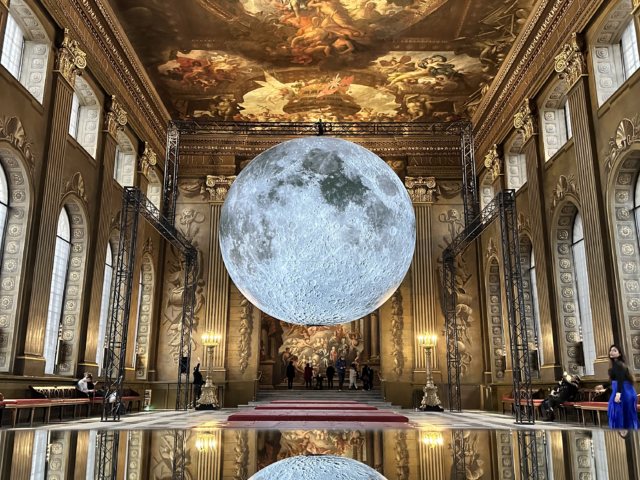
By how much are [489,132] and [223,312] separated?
37.7 ft

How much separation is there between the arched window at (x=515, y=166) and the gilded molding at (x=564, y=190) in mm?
3231

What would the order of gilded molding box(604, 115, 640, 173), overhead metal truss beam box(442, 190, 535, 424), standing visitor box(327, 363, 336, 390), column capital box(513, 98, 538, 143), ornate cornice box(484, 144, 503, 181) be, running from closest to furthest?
gilded molding box(604, 115, 640, 173) < overhead metal truss beam box(442, 190, 535, 424) < column capital box(513, 98, 538, 143) < ornate cornice box(484, 144, 503, 181) < standing visitor box(327, 363, 336, 390)

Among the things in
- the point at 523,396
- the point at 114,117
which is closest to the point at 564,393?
the point at 523,396

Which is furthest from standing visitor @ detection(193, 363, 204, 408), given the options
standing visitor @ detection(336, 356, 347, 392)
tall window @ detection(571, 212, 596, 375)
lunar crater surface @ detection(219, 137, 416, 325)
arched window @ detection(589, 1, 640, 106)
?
lunar crater surface @ detection(219, 137, 416, 325)

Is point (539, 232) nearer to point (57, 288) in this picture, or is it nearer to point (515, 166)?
point (515, 166)

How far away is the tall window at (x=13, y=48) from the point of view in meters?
11.9

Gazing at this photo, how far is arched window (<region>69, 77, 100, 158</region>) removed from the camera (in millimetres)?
15570

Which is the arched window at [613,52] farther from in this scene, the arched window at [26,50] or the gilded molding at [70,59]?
the arched window at [26,50]

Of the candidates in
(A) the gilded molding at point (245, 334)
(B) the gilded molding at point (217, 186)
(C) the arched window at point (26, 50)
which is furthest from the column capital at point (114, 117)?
(A) the gilded molding at point (245, 334)

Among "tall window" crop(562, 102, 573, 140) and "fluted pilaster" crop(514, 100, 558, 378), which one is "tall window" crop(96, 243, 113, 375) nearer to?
"fluted pilaster" crop(514, 100, 558, 378)

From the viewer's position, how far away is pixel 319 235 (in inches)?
191

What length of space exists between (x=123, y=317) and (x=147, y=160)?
735 cm

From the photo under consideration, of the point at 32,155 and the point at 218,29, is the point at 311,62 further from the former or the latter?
the point at 32,155

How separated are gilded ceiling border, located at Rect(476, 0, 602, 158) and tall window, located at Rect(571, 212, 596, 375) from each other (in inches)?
164
